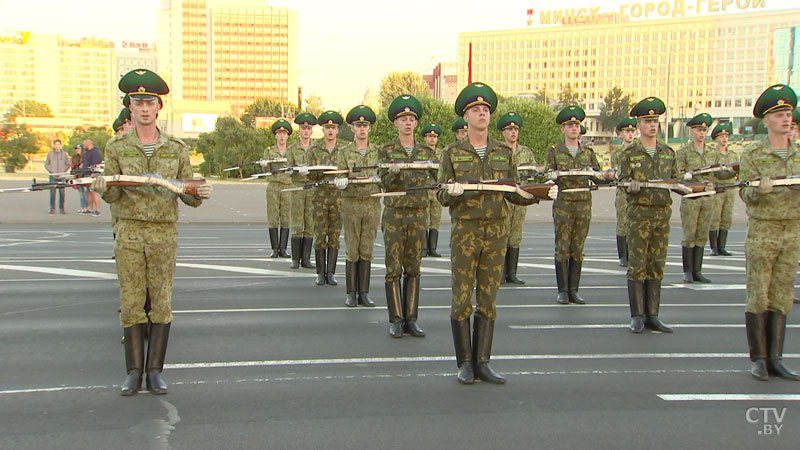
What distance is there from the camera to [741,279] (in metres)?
12.5

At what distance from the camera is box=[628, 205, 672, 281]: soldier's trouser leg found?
28.0 ft

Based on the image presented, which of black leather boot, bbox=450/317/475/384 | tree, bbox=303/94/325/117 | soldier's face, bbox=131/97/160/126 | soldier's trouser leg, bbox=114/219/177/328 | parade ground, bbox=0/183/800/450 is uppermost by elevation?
tree, bbox=303/94/325/117

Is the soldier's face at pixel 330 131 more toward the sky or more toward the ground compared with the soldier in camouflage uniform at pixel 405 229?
more toward the sky

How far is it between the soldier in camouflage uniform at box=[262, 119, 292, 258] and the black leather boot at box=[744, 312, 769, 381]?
956 centimetres

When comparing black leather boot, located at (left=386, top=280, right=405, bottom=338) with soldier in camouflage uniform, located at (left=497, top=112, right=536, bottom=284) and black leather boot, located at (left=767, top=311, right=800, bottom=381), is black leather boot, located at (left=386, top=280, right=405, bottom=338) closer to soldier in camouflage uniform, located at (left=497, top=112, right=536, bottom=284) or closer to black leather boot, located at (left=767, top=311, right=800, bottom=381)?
soldier in camouflage uniform, located at (left=497, top=112, right=536, bottom=284)

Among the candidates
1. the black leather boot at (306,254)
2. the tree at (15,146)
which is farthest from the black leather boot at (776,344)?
the tree at (15,146)

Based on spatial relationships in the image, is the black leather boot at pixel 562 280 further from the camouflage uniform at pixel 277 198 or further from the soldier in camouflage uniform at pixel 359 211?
the camouflage uniform at pixel 277 198

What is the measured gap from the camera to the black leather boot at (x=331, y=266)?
37.9 ft

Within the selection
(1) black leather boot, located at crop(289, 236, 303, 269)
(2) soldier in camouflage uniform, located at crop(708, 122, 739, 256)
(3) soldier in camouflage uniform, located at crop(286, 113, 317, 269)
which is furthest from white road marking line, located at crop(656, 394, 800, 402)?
(1) black leather boot, located at crop(289, 236, 303, 269)

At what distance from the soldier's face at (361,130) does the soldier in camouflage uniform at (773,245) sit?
4.79m

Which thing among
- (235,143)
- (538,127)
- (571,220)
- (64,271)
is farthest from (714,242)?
(235,143)

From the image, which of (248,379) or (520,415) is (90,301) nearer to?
(248,379)

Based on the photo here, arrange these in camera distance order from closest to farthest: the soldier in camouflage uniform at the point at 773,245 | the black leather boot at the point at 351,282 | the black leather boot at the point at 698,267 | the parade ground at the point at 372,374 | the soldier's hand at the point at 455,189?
the parade ground at the point at 372,374 < the soldier's hand at the point at 455,189 < the soldier in camouflage uniform at the point at 773,245 < the black leather boot at the point at 351,282 < the black leather boot at the point at 698,267

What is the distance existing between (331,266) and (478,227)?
5.48 meters
